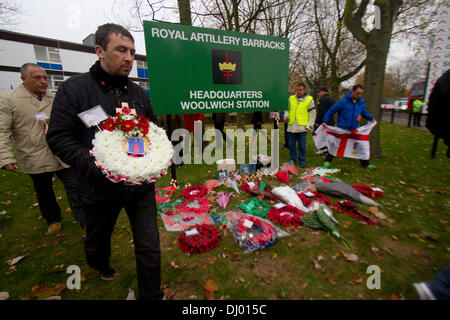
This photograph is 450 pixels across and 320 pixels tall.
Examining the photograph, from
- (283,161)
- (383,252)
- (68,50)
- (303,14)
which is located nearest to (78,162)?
(383,252)

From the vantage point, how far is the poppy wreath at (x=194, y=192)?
4672 millimetres

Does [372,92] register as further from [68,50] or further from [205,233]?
[68,50]

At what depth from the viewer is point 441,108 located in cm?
224

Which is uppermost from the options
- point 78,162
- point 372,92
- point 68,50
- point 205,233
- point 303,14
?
point 68,50

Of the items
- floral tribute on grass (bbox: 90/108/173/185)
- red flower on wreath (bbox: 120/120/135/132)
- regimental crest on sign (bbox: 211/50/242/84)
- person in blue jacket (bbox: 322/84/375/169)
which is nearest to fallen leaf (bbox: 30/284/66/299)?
floral tribute on grass (bbox: 90/108/173/185)

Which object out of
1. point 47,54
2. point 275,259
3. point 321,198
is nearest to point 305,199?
point 321,198

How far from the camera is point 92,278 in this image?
8.69 feet

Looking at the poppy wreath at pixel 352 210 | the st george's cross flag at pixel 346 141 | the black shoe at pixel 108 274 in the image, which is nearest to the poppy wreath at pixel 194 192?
the black shoe at pixel 108 274

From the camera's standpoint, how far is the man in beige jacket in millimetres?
3093

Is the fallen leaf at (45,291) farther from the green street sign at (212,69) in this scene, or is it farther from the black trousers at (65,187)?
the green street sign at (212,69)

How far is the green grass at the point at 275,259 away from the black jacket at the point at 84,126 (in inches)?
52.0

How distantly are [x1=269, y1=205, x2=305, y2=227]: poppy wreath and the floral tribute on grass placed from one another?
2.38 metres

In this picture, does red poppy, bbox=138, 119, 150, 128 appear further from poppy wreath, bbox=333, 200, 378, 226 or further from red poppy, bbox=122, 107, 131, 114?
poppy wreath, bbox=333, 200, 378, 226
